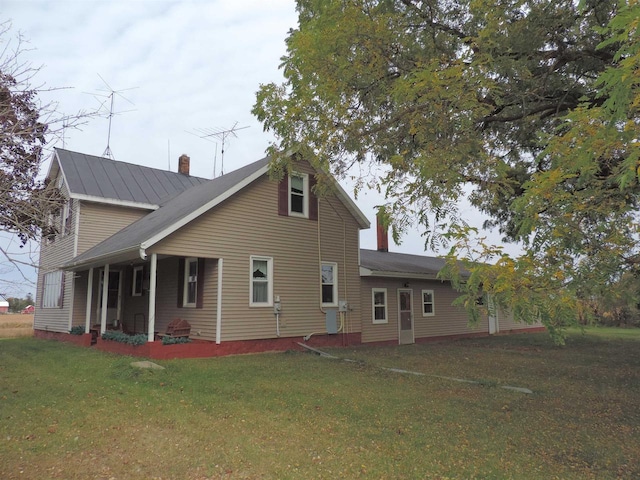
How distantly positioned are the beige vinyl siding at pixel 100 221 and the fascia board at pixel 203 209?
558cm

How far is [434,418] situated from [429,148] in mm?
4258

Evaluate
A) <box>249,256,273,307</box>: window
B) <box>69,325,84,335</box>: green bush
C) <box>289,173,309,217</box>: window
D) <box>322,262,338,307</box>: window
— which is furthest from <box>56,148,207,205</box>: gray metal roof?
<box>322,262,338,307</box>: window

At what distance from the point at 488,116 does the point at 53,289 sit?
54.2 ft

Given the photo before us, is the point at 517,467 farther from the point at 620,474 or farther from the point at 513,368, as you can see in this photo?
the point at 513,368

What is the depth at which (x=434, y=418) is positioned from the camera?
629cm

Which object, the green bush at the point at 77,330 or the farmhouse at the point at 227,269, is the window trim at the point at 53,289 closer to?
the farmhouse at the point at 227,269

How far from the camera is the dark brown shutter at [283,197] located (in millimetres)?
14188

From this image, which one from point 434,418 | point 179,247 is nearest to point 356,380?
point 434,418

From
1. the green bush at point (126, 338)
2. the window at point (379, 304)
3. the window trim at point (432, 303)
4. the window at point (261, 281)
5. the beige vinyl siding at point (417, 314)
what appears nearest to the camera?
the green bush at point (126, 338)

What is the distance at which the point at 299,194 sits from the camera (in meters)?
14.8

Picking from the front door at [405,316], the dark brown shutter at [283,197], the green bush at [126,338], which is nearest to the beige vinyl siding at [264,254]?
the dark brown shutter at [283,197]

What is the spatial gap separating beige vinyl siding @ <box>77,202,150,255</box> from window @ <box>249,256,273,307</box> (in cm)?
629

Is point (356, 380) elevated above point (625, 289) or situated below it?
below

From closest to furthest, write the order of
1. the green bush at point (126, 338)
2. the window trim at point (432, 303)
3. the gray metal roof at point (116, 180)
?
the green bush at point (126, 338) → the gray metal roof at point (116, 180) → the window trim at point (432, 303)
